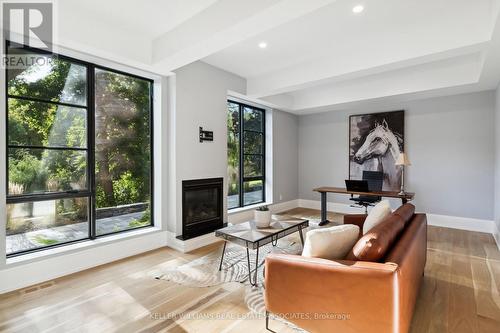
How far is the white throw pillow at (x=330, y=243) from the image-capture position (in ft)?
5.87

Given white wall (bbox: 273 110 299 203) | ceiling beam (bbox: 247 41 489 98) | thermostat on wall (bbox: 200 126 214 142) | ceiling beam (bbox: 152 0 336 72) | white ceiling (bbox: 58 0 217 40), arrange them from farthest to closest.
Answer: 1. white wall (bbox: 273 110 299 203)
2. thermostat on wall (bbox: 200 126 214 142)
3. ceiling beam (bbox: 247 41 489 98)
4. white ceiling (bbox: 58 0 217 40)
5. ceiling beam (bbox: 152 0 336 72)

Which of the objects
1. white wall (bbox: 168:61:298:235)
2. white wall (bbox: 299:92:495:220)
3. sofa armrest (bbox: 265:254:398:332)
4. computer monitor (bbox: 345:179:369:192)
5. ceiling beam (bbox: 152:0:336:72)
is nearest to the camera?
sofa armrest (bbox: 265:254:398:332)

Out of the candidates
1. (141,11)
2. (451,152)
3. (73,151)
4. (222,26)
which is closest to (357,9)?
(222,26)

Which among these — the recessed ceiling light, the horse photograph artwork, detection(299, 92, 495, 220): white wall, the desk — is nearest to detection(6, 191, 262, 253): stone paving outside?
the desk

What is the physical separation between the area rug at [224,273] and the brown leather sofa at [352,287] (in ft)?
1.98

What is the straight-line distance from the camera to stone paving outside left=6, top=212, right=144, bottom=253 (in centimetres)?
278

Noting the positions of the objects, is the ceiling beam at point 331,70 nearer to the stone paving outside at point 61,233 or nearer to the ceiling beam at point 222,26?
the ceiling beam at point 222,26

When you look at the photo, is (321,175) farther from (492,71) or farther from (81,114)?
(81,114)

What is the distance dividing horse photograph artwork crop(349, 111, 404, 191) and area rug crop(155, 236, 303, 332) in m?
3.08

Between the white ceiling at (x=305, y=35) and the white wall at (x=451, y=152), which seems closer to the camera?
the white ceiling at (x=305, y=35)

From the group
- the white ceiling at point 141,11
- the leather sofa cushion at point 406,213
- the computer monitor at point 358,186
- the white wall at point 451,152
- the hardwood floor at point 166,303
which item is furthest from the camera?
the white wall at point 451,152

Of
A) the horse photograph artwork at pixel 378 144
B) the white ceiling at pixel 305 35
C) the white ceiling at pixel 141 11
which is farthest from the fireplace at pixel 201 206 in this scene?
the horse photograph artwork at pixel 378 144

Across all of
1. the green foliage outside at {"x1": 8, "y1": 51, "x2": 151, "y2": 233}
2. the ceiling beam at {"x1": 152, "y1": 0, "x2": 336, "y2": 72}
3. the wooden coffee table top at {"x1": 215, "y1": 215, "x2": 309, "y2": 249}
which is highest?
the ceiling beam at {"x1": 152, "y1": 0, "x2": 336, "y2": 72}

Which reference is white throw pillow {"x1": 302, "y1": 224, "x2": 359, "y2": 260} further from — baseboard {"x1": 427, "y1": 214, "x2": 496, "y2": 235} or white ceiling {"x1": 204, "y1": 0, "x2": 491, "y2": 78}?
baseboard {"x1": 427, "y1": 214, "x2": 496, "y2": 235}
